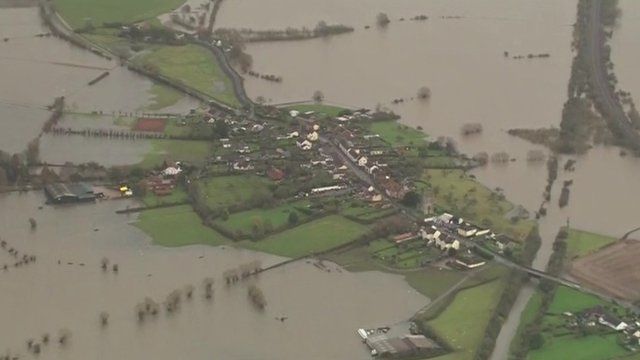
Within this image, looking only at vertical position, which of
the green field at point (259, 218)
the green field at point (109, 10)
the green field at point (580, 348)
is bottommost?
the green field at point (580, 348)

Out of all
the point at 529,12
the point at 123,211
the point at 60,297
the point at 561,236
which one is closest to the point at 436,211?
the point at 561,236

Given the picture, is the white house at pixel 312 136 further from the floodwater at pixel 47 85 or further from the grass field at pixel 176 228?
the grass field at pixel 176 228

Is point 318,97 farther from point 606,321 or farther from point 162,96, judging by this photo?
A: point 606,321

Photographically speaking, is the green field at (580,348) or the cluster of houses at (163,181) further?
the cluster of houses at (163,181)

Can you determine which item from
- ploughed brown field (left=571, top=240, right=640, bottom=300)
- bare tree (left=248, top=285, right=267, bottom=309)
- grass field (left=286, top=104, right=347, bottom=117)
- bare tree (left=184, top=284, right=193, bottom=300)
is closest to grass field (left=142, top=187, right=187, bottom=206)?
bare tree (left=184, top=284, right=193, bottom=300)

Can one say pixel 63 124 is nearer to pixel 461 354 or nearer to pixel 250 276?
pixel 250 276

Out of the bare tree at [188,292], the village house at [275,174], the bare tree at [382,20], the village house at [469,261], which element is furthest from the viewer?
the bare tree at [382,20]

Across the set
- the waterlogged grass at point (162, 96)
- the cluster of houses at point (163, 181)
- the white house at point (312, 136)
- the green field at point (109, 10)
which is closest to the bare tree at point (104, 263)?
the cluster of houses at point (163, 181)
